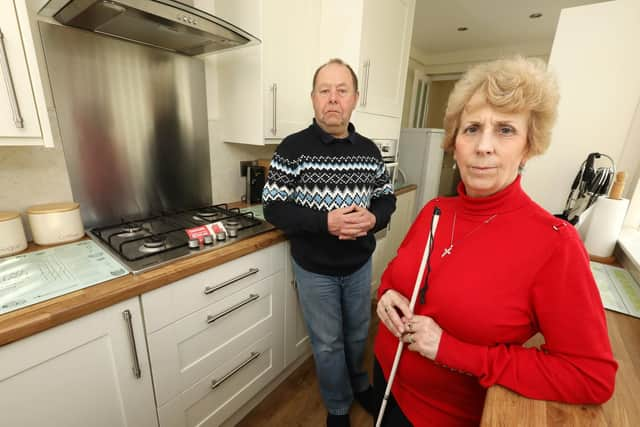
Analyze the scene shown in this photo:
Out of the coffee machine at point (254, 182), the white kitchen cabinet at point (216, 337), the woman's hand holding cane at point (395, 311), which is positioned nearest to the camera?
the woman's hand holding cane at point (395, 311)

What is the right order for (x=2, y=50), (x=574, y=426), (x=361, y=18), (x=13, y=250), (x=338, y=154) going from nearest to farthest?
(x=574, y=426)
(x=2, y=50)
(x=13, y=250)
(x=338, y=154)
(x=361, y=18)

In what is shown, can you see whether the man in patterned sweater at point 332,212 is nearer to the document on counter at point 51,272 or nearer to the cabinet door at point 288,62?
the cabinet door at point 288,62

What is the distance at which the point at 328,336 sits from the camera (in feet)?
4.32

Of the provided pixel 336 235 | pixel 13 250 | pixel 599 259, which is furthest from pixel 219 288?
pixel 599 259

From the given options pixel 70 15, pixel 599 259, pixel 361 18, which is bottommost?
pixel 599 259

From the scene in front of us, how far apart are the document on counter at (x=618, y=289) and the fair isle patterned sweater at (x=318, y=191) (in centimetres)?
82

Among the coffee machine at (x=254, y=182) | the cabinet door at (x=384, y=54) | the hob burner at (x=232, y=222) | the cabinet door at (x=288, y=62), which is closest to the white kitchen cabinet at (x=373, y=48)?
the cabinet door at (x=384, y=54)

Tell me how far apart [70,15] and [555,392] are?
5.61 ft

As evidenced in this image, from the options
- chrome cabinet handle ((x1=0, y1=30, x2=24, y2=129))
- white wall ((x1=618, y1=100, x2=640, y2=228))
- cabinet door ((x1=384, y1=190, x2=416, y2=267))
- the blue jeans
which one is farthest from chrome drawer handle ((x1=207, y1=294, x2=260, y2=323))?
white wall ((x1=618, y1=100, x2=640, y2=228))

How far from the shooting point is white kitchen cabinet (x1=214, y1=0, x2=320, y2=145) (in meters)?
1.40

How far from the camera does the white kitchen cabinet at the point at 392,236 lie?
2.26 metres

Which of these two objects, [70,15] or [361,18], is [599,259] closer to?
[361,18]

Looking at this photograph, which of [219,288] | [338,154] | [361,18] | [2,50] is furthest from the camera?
[361,18]

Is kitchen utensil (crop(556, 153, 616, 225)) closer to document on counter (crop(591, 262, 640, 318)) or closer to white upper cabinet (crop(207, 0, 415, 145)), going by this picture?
document on counter (crop(591, 262, 640, 318))
